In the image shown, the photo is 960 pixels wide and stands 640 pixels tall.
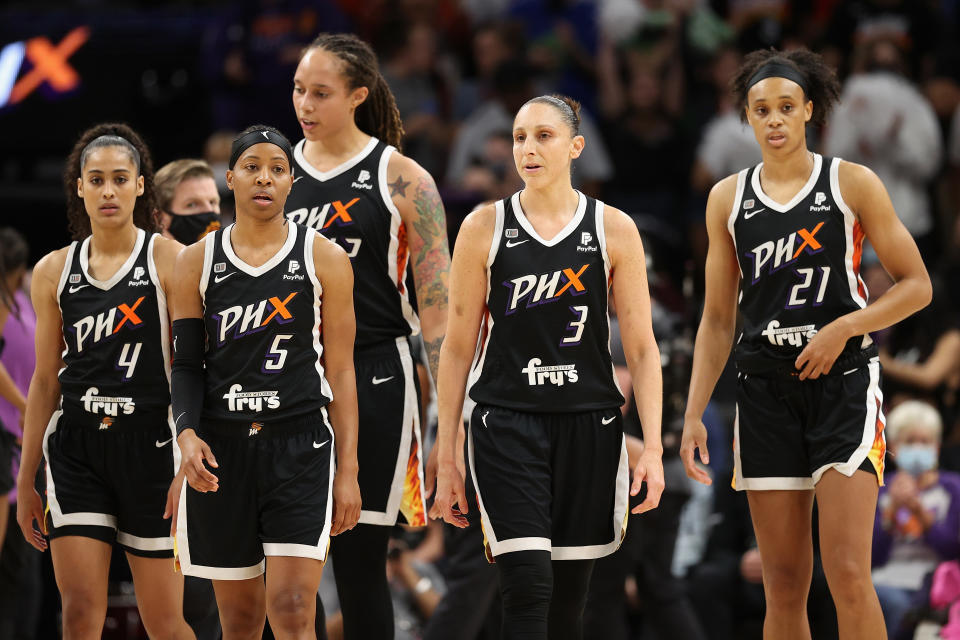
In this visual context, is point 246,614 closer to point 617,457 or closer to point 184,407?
point 184,407

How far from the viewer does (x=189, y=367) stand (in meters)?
4.59

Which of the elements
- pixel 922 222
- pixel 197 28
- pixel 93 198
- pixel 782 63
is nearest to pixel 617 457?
pixel 782 63

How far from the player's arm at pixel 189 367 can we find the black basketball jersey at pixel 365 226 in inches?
24.0

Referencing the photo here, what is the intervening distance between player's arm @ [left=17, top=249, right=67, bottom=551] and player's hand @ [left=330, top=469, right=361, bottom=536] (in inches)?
46.0

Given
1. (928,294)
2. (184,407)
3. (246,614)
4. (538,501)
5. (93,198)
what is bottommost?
(246,614)

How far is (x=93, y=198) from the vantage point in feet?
16.6

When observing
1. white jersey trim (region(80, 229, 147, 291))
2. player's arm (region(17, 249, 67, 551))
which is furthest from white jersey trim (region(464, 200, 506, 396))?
player's arm (region(17, 249, 67, 551))

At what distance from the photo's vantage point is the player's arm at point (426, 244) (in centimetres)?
524

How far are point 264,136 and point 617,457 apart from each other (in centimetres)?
160

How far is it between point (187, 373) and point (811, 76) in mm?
2480

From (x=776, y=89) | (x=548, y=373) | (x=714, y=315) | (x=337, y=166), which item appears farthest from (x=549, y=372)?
(x=776, y=89)

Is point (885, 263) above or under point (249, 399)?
above

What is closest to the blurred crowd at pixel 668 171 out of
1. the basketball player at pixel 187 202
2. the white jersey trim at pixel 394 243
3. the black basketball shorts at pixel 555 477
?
the white jersey trim at pixel 394 243

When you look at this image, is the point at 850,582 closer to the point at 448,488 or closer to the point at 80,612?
the point at 448,488
